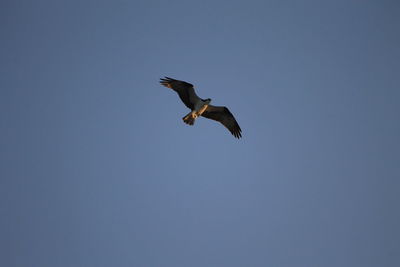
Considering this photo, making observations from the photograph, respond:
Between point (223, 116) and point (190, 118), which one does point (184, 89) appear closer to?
Result: point (190, 118)

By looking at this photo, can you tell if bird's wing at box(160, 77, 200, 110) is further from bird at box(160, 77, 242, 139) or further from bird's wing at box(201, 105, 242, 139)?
bird's wing at box(201, 105, 242, 139)

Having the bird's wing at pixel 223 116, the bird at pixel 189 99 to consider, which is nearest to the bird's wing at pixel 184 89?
the bird at pixel 189 99

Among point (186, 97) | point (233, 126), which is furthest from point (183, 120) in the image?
point (233, 126)

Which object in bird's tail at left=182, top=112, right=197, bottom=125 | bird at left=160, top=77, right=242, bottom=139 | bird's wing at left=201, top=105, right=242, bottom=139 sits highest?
bird's wing at left=201, top=105, right=242, bottom=139

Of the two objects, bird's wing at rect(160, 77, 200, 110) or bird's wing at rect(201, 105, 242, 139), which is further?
bird's wing at rect(201, 105, 242, 139)

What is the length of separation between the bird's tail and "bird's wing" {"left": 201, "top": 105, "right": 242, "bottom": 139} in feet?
4.90

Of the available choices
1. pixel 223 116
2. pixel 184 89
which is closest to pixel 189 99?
pixel 184 89

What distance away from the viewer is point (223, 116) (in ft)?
61.4

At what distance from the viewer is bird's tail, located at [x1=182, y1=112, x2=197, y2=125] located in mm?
16641

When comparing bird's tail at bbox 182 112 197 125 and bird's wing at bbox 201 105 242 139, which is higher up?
bird's wing at bbox 201 105 242 139

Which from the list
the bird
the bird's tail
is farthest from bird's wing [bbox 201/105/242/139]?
the bird's tail

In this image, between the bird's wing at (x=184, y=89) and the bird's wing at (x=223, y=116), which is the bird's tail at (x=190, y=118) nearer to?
the bird's wing at (x=184, y=89)

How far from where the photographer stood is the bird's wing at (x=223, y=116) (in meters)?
18.3

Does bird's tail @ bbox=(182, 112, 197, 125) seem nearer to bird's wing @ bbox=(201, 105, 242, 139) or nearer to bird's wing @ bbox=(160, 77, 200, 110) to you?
bird's wing @ bbox=(160, 77, 200, 110)
